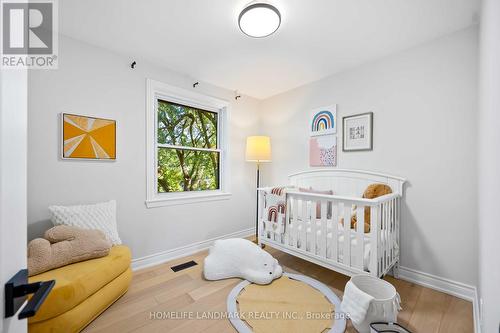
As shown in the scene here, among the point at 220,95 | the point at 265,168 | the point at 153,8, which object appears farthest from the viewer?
the point at 265,168

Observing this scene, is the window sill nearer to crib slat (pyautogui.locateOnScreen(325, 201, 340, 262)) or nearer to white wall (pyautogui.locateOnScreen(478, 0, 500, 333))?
crib slat (pyautogui.locateOnScreen(325, 201, 340, 262))

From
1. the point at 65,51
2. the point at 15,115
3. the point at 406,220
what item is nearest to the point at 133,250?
the point at 65,51

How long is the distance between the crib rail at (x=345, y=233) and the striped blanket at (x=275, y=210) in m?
0.02

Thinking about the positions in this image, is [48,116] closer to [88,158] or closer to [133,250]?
[88,158]

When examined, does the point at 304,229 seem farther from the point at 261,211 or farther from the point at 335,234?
the point at 261,211

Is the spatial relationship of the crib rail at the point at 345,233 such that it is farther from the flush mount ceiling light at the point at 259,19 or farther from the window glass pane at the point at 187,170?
the flush mount ceiling light at the point at 259,19

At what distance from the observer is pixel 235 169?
3229mm

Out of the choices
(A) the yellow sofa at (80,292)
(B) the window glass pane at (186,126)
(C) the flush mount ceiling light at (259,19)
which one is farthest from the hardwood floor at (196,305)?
(C) the flush mount ceiling light at (259,19)

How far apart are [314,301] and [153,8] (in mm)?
2610

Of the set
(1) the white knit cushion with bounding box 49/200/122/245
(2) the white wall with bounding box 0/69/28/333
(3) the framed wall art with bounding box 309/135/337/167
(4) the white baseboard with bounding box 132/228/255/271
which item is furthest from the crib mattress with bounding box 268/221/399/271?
(2) the white wall with bounding box 0/69/28/333

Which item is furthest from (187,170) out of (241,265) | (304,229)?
(304,229)

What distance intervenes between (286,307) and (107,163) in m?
2.09

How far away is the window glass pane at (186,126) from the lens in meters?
2.65

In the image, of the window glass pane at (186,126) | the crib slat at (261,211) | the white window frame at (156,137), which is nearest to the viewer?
the white window frame at (156,137)
